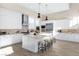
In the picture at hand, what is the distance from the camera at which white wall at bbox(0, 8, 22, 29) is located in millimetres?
2336

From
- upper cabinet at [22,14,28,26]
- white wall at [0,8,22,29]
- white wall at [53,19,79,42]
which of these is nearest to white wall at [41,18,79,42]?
white wall at [53,19,79,42]

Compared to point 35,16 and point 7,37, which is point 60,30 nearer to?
point 35,16

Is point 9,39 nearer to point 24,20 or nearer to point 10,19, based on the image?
point 10,19

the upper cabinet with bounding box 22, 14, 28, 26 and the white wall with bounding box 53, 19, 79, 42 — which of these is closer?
the white wall with bounding box 53, 19, 79, 42

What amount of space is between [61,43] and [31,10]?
1.27 m

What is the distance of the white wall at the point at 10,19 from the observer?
234 cm

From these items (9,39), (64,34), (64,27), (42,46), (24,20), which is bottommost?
(42,46)

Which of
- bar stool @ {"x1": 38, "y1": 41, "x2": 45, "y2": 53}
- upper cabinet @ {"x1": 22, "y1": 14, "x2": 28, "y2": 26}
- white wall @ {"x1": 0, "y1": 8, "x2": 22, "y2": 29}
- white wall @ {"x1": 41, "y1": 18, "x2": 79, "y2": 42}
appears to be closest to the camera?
white wall @ {"x1": 41, "y1": 18, "x2": 79, "y2": 42}

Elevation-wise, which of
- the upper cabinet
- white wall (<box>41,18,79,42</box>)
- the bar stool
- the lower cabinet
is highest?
the upper cabinet

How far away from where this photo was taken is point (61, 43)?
2605 millimetres

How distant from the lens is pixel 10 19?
2.52m

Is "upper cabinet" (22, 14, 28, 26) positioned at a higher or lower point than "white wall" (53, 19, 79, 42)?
higher

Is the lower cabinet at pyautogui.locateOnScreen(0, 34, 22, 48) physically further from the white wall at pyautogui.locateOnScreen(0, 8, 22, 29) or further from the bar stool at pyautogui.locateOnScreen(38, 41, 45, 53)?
the bar stool at pyautogui.locateOnScreen(38, 41, 45, 53)

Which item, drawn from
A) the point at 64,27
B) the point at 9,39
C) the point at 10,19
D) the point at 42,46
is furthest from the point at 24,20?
the point at 42,46
